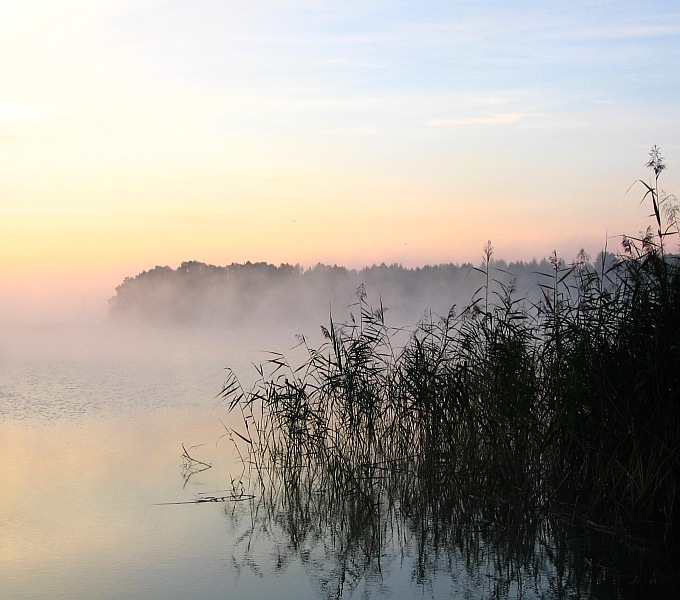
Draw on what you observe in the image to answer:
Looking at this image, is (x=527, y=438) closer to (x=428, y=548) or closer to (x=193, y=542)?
(x=428, y=548)

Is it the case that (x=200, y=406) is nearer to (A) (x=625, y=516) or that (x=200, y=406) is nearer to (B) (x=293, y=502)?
(B) (x=293, y=502)

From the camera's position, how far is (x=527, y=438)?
234 inches

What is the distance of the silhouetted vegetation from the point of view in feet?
16.4

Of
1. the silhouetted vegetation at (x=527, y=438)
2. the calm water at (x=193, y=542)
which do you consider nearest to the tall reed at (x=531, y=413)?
the silhouetted vegetation at (x=527, y=438)

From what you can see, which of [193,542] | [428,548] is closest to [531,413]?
[428,548]

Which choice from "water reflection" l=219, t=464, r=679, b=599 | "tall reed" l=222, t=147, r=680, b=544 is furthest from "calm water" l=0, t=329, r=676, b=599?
"tall reed" l=222, t=147, r=680, b=544

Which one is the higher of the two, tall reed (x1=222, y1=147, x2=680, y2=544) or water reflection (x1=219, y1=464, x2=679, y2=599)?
tall reed (x1=222, y1=147, x2=680, y2=544)

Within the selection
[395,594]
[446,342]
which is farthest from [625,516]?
[446,342]

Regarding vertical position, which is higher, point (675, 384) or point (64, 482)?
point (675, 384)

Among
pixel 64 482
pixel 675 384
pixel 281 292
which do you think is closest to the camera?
pixel 675 384

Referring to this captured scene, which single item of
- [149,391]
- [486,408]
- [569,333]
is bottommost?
[149,391]

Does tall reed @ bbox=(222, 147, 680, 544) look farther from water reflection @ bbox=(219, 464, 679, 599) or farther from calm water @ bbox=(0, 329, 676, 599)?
calm water @ bbox=(0, 329, 676, 599)

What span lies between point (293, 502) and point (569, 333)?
233cm

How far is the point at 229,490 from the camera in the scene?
22.1 feet
